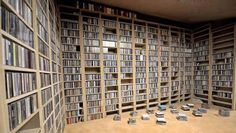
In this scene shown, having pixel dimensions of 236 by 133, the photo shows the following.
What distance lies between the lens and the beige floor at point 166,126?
9.28ft

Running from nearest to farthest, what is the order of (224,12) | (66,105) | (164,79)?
(66,105)
(224,12)
(164,79)

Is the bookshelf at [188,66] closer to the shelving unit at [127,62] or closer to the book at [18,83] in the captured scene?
the shelving unit at [127,62]

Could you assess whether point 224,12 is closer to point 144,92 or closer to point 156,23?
point 156,23

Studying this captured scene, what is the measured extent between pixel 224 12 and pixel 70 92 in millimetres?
4783

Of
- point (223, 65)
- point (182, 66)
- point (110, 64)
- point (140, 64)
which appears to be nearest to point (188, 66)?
point (182, 66)

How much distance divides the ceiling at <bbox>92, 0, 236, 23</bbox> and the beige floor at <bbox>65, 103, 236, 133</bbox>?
2884 mm

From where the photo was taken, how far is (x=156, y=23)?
14.9 feet

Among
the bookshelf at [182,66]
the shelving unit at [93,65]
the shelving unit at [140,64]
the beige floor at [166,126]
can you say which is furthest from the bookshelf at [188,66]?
the shelving unit at [93,65]

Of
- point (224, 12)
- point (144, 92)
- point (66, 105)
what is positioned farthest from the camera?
point (144, 92)

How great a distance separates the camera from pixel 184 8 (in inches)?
152

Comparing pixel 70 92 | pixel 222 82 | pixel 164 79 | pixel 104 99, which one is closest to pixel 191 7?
pixel 164 79

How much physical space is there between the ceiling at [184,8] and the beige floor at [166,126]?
288 centimetres

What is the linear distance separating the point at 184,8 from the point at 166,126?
10.4 feet

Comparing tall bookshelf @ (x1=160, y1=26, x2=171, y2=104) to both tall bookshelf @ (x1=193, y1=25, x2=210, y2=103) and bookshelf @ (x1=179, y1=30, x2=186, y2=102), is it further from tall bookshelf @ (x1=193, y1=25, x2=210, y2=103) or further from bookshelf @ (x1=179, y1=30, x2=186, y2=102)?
tall bookshelf @ (x1=193, y1=25, x2=210, y2=103)
